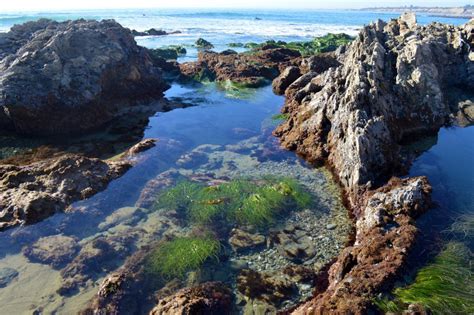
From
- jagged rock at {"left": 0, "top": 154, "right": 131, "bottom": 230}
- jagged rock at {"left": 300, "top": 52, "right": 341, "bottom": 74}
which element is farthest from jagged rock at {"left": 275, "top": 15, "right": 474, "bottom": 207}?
jagged rock at {"left": 0, "top": 154, "right": 131, "bottom": 230}

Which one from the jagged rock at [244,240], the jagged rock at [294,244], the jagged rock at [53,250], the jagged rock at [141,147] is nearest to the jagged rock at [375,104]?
the jagged rock at [294,244]

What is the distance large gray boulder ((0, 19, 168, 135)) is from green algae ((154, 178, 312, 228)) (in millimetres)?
8850

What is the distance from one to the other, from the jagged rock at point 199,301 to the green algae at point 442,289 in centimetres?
333

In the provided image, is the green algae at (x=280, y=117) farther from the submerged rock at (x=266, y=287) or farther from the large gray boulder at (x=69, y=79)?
the submerged rock at (x=266, y=287)

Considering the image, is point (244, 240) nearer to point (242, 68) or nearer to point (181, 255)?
point (181, 255)

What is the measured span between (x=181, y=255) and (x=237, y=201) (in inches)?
122

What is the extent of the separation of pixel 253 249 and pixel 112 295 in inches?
150

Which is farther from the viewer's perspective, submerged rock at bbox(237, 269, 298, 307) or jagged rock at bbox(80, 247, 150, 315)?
submerged rock at bbox(237, 269, 298, 307)

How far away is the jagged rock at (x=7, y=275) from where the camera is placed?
897 cm

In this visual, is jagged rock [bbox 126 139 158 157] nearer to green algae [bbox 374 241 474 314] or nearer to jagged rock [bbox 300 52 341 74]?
green algae [bbox 374 241 474 314]

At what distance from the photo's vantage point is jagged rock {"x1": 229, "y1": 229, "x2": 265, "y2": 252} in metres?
10.2

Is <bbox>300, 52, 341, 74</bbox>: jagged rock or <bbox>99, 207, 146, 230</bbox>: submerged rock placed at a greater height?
<bbox>300, 52, 341, 74</bbox>: jagged rock

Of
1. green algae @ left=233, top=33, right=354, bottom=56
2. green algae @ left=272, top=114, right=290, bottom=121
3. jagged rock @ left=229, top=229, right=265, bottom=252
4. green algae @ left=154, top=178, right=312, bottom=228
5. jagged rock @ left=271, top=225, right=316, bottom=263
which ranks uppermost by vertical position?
green algae @ left=233, top=33, right=354, bottom=56

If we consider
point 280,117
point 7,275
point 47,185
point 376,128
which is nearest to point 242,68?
point 280,117
